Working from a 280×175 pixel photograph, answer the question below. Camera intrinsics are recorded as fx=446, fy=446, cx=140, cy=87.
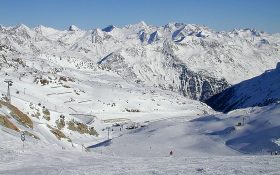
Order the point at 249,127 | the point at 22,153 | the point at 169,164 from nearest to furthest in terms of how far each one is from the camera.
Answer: the point at 169,164 → the point at 22,153 → the point at 249,127

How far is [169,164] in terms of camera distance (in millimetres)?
29141

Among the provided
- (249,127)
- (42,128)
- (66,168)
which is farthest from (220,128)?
(66,168)

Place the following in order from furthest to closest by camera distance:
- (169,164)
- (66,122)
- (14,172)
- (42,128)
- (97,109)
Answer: (97,109) < (66,122) < (42,128) < (169,164) < (14,172)

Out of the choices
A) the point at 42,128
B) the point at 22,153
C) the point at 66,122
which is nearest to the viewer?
the point at 22,153

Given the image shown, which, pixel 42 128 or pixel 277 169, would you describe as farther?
pixel 42 128

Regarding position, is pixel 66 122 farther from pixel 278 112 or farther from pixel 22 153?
pixel 22 153

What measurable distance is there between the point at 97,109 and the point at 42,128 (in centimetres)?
12541

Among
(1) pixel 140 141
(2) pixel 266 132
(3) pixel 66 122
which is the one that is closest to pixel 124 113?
(3) pixel 66 122

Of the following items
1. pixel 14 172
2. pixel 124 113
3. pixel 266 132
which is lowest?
pixel 14 172

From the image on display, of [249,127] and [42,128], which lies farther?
[42,128]

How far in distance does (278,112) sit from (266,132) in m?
8.40

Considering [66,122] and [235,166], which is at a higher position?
[66,122]

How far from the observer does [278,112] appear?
64.3 meters

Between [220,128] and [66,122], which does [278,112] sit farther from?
[66,122]
